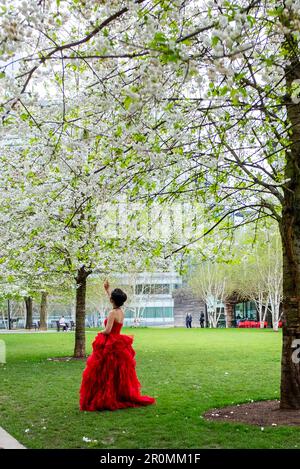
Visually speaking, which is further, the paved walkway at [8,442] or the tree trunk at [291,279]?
the tree trunk at [291,279]

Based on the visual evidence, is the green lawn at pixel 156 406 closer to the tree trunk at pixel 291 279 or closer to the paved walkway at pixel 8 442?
the paved walkway at pixel 8 442

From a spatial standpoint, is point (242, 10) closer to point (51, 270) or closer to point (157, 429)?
point (157, 429)

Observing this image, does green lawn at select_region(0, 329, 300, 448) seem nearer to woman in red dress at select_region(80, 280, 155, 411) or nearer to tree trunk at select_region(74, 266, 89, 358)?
woman in red dress at select_region(80, 280, 155, 411)

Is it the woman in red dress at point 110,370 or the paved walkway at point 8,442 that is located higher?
the woman in red dress at point 110,370

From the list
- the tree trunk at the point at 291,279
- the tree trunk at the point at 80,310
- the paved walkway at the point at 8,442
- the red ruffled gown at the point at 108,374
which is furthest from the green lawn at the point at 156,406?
the tree trunk at the point at 80,310

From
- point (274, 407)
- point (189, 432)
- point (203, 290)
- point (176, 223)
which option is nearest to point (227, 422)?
point (189, 432)

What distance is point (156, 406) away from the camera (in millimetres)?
8852

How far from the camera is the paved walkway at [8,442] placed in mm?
6379

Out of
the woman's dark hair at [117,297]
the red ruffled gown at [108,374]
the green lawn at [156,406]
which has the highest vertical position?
the woman's dark hair at [117,297]

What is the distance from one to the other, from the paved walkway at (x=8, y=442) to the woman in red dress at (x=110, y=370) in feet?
5.47

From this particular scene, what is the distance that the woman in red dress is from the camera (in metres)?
8.46

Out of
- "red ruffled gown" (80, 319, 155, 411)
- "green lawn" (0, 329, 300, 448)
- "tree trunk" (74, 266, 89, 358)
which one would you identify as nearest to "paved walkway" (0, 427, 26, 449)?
"green lawn" (0, 329, 300, 448)

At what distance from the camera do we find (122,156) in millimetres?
7465
